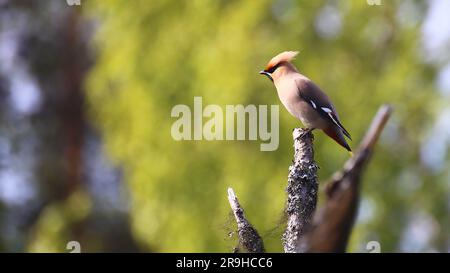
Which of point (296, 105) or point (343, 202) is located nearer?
point (343, 202)

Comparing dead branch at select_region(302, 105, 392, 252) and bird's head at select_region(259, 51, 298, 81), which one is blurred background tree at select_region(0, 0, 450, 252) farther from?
dead branch at select_region(302, 105, 392, 252)

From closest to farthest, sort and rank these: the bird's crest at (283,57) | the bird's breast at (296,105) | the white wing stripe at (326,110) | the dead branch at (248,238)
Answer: the dead branch at (248,238) → the bird's crest at (283,57) → the bird's breast at (296,105) → the white wing stripe at (326,110)

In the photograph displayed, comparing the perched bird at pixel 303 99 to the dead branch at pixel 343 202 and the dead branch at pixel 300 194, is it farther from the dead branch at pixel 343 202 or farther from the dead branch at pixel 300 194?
the dead branch at pixel 343 202

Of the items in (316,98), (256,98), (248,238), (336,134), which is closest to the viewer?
(248,238)

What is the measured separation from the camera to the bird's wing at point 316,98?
4.06 m

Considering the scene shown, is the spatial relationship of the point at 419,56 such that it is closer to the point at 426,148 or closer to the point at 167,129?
the point at 426,148

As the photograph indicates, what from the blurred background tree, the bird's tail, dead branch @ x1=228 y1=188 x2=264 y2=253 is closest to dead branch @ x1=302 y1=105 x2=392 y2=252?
dead branch @ x1=228 y1=188 x2=264 y2=253

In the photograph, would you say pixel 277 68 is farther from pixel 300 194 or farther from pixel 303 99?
pixel 300 194

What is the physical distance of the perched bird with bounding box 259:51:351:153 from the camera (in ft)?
12.8

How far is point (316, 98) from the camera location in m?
4.14

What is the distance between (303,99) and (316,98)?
73 millimetres

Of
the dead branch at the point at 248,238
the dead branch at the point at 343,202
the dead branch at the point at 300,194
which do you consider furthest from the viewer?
the dead branch at the point at 248,238

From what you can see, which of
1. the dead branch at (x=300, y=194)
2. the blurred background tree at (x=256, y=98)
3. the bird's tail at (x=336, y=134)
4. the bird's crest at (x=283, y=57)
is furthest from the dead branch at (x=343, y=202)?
the blurred background tree at (x=256, y=98)

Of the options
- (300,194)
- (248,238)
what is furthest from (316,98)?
(248,238)
